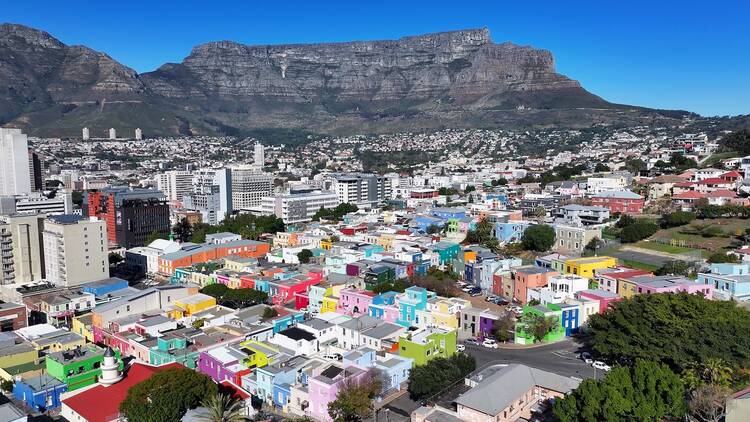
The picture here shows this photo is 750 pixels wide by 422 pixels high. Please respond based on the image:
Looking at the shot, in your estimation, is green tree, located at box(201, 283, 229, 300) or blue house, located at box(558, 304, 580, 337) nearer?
blue house, located at box(558, 304, 580, 337)

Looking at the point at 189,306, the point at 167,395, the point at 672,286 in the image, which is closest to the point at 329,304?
the point at 189,306

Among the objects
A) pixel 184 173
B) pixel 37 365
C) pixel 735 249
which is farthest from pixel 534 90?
pixel 37 365

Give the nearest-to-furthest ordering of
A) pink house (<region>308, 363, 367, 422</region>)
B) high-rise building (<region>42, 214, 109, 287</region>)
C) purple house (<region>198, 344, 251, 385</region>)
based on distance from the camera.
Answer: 1. pink house (<region>308, 363, 367, 422</region>)
2. purple house (<region>198, 344, 251, 385</region>)
3. high-rise building (<region>42, 214, 109, 287</region>)

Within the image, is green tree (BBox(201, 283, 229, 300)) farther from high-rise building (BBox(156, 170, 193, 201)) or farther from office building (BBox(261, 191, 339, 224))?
high-rise building (BBox(156, 170, 193, 201))

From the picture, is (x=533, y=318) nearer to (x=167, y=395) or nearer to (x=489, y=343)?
(x=489, y=343)

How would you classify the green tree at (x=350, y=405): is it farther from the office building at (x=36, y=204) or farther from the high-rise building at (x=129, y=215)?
the office building at (x=36, y=204)

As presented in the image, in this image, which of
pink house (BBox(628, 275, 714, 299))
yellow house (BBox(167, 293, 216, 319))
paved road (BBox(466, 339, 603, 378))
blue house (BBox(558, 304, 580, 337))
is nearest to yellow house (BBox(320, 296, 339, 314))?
yellow house (BBox(167, 293, 216, 319))

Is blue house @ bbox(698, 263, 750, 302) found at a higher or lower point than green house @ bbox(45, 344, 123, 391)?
higher

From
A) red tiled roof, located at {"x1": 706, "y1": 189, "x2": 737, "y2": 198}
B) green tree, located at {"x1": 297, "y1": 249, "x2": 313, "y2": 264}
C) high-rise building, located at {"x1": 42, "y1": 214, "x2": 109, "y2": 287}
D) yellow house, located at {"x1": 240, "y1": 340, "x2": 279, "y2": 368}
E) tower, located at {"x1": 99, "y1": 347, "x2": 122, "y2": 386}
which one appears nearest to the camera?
tower, located at {"x1": 99, "y1": 347, "x2": 122, "y2": 386}
